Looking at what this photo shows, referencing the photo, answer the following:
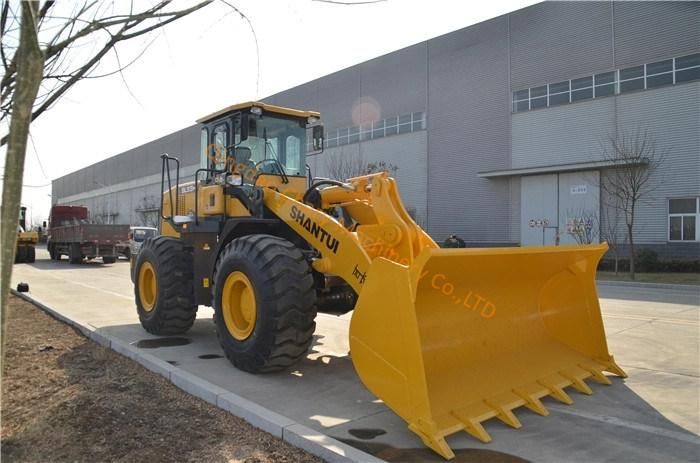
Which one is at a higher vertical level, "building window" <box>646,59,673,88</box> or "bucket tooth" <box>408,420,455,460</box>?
"building window" <box>646,59,673,88</box>

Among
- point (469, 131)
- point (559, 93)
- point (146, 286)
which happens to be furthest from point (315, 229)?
point (469, 131)

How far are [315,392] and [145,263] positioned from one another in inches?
162

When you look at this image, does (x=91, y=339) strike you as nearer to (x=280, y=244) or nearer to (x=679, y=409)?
(x=280, y=244)

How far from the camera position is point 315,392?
5004 mm

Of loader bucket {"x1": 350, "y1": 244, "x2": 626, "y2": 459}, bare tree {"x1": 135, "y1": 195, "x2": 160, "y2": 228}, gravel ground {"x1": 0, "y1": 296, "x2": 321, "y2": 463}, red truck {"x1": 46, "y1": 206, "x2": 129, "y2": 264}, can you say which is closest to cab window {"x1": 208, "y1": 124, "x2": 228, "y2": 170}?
gravel ground {"x1": 0, "y1": 296, "x2": 321, "y2": 463}

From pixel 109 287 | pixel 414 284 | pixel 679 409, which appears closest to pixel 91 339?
pixel 414 284

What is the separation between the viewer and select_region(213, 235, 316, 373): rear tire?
505 cm

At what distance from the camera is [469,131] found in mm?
30453

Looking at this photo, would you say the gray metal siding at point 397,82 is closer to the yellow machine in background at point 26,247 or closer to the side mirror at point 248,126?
the yellow machine in background at point 26,247

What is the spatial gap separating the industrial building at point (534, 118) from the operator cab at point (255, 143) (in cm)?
2059

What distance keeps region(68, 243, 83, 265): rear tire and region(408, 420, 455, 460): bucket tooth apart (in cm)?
2577

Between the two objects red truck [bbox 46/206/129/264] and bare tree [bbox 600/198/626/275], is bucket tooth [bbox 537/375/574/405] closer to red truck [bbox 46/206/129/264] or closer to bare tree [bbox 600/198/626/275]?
bare tree [bbox 600/198/626/275]

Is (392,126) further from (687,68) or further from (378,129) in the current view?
(687,68)

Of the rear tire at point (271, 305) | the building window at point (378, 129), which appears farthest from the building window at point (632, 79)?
the rear tire at point (271, 305)
